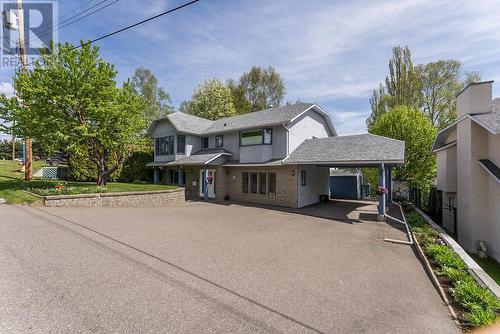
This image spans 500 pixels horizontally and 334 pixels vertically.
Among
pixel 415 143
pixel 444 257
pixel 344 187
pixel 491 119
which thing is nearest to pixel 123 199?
pixel 444 257

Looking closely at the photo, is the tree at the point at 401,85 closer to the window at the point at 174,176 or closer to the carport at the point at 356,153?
the carport at the point at 356,153

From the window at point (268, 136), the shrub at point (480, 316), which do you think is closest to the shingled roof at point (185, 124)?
the window at point (268, 136)

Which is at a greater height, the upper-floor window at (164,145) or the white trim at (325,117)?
the white trim at (325,117)

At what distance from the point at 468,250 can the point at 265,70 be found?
36048 millimetres

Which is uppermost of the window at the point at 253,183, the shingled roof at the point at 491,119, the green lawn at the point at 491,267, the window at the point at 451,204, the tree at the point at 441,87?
the tree at the point at 441,87

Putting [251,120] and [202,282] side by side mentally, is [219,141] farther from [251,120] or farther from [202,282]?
[202,282]

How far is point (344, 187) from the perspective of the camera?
2409 cm

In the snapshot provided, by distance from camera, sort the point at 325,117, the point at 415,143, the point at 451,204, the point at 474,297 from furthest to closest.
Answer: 1. the point at 415,143
2. the point at 325,117
3. the point at 451,204
4. the point at 474,297

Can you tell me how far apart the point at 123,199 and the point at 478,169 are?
17213 millimetres

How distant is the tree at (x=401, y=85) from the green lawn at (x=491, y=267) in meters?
24.5

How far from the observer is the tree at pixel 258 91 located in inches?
1607

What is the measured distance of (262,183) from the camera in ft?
59.2

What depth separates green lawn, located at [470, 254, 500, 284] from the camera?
848 centimetres

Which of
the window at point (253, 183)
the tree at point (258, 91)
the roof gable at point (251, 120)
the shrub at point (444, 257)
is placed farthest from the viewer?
the tree at point (258, 91)
